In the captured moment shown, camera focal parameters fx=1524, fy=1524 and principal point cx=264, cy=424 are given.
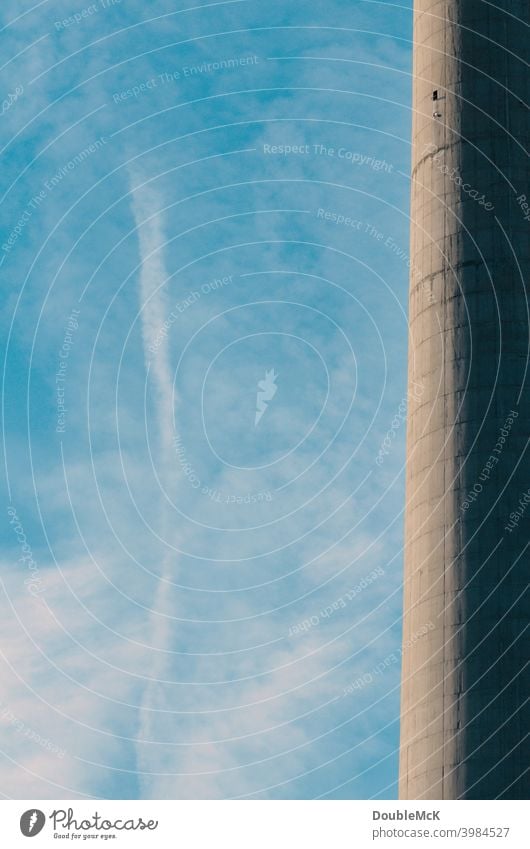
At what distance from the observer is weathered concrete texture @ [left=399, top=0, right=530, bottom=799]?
40.6 metres

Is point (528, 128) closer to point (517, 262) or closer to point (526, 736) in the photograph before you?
point (517, 262)

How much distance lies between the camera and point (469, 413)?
4359 centimetres

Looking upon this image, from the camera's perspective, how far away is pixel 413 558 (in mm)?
43750

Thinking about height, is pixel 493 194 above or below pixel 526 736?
above

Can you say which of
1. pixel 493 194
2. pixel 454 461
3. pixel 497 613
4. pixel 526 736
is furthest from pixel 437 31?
pixel 526 736

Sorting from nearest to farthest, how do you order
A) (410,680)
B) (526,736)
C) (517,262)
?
(526,736) < (410,680) < (517,262)

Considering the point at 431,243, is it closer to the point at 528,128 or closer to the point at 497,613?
the point at 528,128

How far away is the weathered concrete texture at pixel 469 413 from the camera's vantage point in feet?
133

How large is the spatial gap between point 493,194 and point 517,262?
237 cm

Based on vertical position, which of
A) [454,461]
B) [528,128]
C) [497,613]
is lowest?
[497,613]

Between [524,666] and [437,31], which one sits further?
[437,31]

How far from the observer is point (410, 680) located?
4256cm

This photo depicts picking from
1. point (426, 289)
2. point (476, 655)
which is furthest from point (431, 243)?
point (476, 655)

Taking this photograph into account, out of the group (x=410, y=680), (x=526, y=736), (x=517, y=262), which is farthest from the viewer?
(x=517, y=262)
